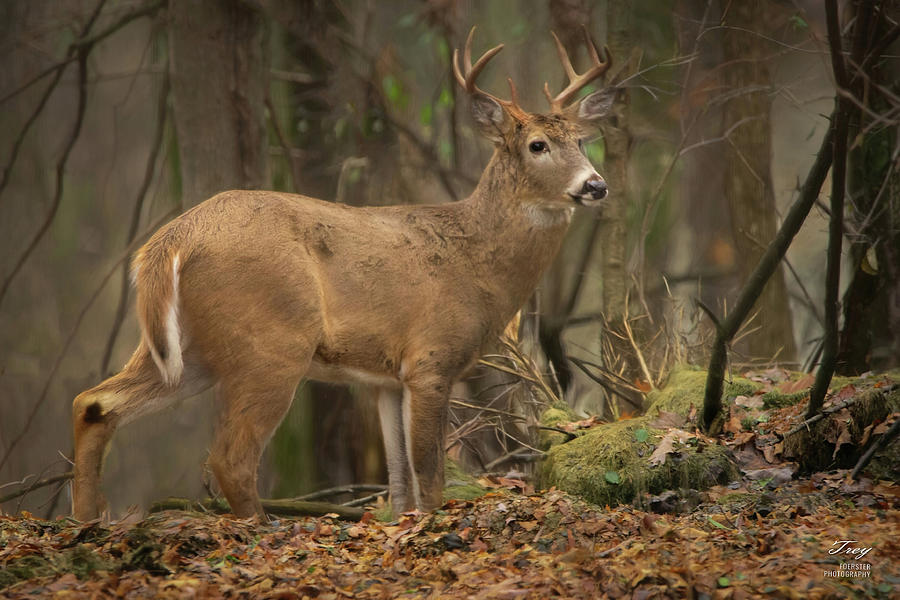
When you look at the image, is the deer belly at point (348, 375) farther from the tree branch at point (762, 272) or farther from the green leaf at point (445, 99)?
the green leaf at point (445, 99)

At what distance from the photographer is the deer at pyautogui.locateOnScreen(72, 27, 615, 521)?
5.64 meters

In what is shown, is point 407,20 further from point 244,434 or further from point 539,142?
point 244,434

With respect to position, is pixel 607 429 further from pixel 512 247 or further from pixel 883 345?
pixel 883 345

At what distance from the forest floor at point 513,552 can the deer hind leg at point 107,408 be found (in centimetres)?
37

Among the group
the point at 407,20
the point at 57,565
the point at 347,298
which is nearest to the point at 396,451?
the point at 347,298

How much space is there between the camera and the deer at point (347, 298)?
564 cm

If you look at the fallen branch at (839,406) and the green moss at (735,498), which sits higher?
the fallen branch at (839,406)

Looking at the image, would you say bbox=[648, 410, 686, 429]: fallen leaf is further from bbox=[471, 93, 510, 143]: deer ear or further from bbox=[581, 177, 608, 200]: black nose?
bbox=[471, 93, 510, 143]: deer ear

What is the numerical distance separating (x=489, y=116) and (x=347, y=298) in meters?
1.59

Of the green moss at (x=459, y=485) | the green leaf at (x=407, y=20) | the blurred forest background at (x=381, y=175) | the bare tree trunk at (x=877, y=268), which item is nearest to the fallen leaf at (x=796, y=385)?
the bare tree trunk at (x=877, y=268)

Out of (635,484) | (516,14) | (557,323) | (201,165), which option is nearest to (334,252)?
(201,165)

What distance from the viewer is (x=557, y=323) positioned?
9.05m

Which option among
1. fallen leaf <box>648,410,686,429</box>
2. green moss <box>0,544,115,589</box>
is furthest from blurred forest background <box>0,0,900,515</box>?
green moss <box>0,544,115,589</box>

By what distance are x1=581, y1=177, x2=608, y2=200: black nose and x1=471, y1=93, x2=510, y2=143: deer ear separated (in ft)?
2.39
